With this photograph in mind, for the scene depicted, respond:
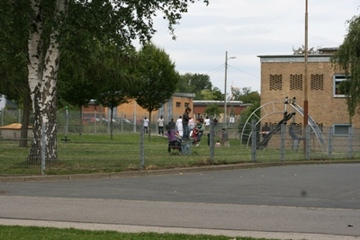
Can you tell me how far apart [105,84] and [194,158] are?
62.8 ft

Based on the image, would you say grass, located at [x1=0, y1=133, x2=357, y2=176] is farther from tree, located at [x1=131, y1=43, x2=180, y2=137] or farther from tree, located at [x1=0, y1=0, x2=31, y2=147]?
tree, located at [x1=131, y1=43, x2=180, y2=137]

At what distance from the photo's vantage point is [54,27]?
18.5 m

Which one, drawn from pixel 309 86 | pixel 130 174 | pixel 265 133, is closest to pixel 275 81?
pixel 309 86

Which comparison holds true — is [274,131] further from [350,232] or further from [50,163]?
[350,232]

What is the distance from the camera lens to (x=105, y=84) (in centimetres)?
4003

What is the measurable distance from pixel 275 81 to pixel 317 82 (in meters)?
2.87

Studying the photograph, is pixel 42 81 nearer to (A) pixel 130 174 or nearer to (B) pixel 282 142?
(A) pixel 130 174

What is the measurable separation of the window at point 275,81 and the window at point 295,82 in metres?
0.78

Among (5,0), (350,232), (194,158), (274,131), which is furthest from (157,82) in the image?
(350,232)

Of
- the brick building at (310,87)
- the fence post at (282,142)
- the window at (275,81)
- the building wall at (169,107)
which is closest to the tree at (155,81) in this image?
the brick building at (310,87)

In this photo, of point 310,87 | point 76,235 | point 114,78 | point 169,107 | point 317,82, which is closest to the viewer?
point 76,235

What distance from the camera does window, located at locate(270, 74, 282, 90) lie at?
47.7 meters

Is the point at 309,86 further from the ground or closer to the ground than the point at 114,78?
further from the ground

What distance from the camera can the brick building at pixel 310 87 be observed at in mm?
46281
